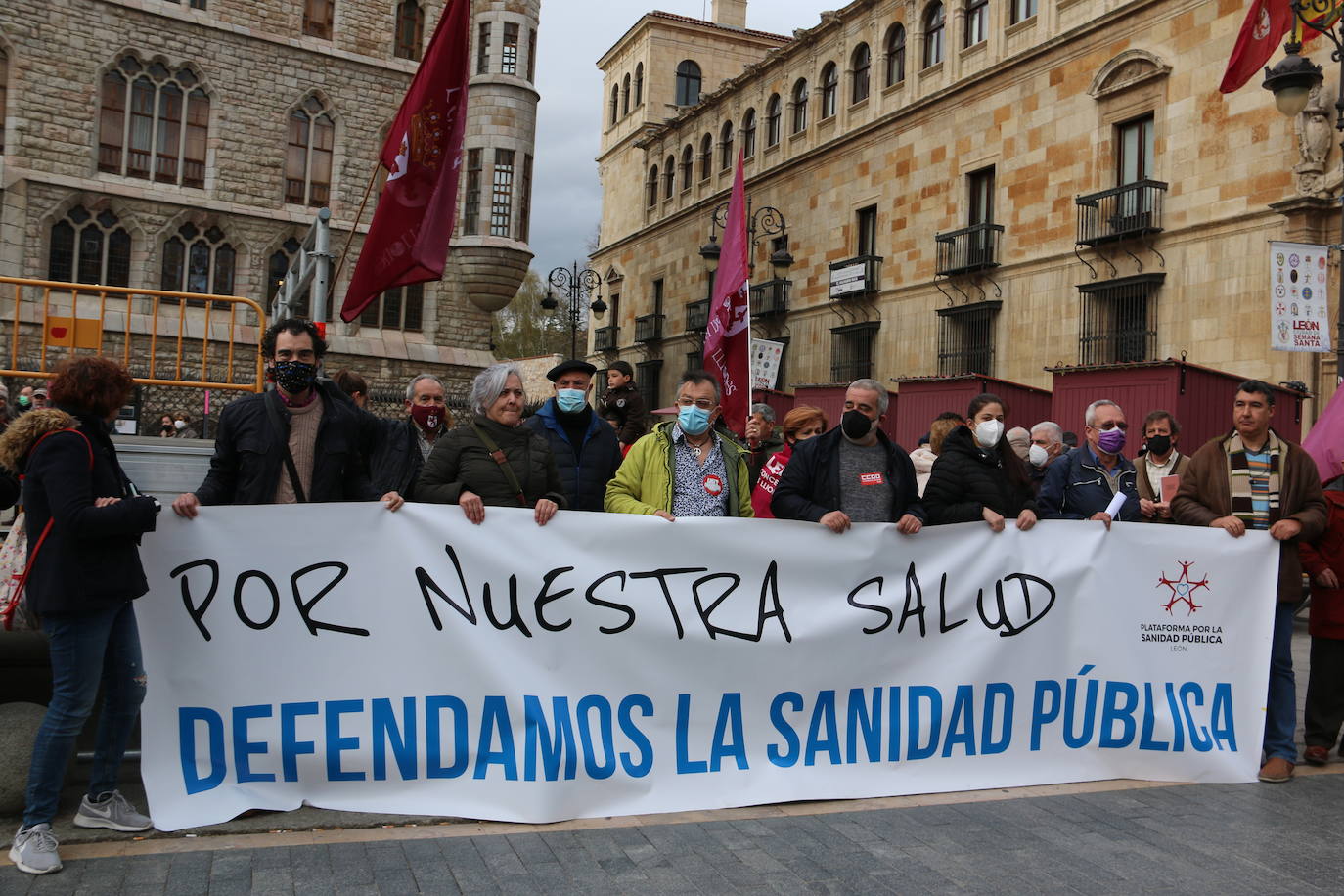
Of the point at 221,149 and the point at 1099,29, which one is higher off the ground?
the point at 1099,29

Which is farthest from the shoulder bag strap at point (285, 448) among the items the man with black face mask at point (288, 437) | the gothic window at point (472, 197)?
the gothic window at point (472, 197)

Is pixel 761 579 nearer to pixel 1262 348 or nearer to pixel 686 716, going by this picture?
pixel 686 716

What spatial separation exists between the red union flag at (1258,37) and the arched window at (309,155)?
68.3 feet

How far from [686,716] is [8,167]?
82.1ft

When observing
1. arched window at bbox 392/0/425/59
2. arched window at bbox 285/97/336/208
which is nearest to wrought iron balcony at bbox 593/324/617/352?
arched window at bbox 392/0/425/59

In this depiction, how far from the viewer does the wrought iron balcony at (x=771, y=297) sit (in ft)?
118

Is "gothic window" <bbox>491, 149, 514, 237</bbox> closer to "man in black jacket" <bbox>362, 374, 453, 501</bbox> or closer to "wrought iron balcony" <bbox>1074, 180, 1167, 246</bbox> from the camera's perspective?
"wrought iron balcony" <bbox>1074, 180, 1167, 246</bbox>

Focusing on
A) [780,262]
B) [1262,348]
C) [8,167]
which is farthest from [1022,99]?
[8,167]

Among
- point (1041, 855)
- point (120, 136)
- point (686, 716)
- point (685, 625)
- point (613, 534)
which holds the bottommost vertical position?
point (1041, 855)

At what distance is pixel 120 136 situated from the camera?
2603cm

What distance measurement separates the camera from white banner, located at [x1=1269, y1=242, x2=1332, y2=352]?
11984mm

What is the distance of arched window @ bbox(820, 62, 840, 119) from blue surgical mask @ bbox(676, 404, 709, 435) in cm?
3128

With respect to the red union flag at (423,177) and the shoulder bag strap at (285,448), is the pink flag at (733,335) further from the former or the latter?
the shoulder bag strap at (285,448)

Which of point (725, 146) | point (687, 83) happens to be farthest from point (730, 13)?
point (725, 146)
